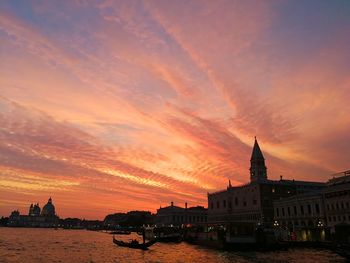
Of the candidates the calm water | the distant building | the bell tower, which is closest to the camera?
the calm water

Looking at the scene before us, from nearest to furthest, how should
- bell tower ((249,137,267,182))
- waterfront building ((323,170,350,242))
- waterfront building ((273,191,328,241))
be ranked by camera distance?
waterfront building ((323,170,350,242)) → waterfront building ((273,191,328,241)) → bell tower ((249,137,267,182))

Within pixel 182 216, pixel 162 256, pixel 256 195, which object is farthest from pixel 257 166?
pixel 182 216

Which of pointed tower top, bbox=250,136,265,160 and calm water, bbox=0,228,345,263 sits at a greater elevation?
pointed tower top, bbox=250,136,265,160

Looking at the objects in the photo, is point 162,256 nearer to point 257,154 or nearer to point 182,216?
point 257,154

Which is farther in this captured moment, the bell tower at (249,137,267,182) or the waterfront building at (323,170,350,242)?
the bell tower at (249,137,267,182)

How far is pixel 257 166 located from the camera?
388 feet

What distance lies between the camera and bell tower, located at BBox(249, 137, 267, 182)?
118m

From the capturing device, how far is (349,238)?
6294 centimetres

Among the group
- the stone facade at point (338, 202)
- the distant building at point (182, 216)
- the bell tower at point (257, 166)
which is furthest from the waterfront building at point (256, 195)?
the distant building at point (182, 216)

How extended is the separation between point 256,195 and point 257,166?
1335cm

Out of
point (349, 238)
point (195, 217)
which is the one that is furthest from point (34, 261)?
point (195, 217)

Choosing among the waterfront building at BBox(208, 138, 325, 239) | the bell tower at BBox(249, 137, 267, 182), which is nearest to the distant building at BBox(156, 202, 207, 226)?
the waterfront building at BBox(208, 138, 325, 239)

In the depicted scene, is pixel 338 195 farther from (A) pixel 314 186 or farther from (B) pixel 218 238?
(A) pixel 314 186

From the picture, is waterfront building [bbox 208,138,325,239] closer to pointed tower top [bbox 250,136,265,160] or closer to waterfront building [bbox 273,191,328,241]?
pointed tower top [bbox 250,136,265,160]
